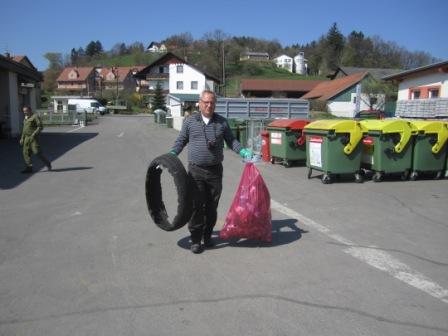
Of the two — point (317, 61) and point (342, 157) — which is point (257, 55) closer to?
point (317, 61)

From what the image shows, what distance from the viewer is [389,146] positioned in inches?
393

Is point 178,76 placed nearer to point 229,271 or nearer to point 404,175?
point 404,175

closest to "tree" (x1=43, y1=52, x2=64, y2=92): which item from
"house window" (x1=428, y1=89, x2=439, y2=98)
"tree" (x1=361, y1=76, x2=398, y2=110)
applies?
"tree" (x1=361, y1=76, x2=398, y2=110)

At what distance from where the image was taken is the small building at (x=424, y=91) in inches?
781

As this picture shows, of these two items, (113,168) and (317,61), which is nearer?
(113,168)

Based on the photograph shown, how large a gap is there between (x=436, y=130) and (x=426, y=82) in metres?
17.3

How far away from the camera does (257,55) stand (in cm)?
13888

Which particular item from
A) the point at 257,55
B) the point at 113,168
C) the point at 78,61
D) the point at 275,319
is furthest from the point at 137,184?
the point at 78,61

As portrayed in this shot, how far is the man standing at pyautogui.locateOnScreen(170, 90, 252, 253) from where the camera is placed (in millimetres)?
5203

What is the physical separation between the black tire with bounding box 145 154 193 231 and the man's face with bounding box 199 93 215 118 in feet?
2.04

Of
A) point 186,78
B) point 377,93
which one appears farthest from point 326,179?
point 186,78

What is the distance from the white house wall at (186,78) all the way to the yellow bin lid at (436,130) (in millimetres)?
66699

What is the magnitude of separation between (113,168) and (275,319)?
10118 mm

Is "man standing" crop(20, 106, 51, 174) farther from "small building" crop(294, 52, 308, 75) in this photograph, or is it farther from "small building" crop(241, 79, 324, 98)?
"small building" crop(294, 52, 308, 75)
